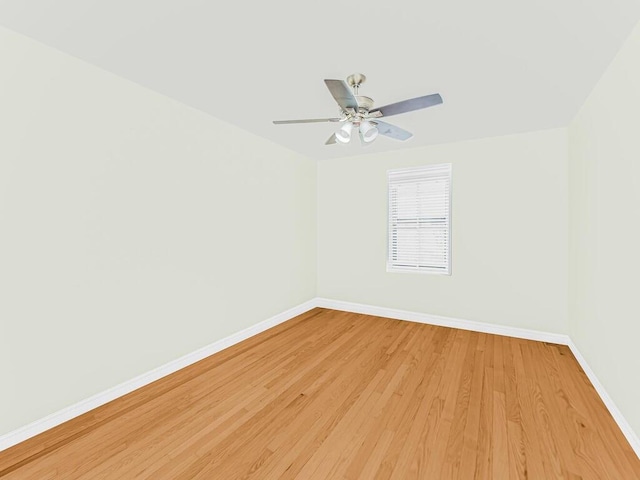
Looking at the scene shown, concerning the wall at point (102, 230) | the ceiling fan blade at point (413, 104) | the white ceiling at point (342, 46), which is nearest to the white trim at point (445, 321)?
the wall at point (102, 230)

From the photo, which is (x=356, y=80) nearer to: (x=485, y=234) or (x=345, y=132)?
(x=345, y=132)

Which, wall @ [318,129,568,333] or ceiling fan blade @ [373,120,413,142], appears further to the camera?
wall @ [318,129,568,333]

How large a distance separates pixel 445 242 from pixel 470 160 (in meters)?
1.16

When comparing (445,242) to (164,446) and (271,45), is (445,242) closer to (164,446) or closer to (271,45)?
(271,45)

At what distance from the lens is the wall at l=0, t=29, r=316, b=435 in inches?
70.1

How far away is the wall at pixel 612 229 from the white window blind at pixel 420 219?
1.39 metres

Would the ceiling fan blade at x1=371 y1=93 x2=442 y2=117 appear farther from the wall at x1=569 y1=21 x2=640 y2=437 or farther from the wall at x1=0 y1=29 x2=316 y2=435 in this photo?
the wall at x1=0 y1=29 x2=316 y2=435

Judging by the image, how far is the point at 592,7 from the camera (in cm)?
149

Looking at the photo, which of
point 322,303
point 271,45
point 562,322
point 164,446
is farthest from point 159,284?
point 562,322

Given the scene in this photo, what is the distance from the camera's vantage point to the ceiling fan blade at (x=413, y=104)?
6.36 ft

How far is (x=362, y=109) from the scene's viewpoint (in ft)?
7.40

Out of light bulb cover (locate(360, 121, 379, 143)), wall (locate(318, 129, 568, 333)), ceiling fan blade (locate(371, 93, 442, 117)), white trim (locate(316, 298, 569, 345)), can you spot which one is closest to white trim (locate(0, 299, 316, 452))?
white trim (locate(316, 298, 569, 345))

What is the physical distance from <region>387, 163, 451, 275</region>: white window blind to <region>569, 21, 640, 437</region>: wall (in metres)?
1.39

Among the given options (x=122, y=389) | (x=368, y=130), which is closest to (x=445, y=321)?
(x=368, y=130)
